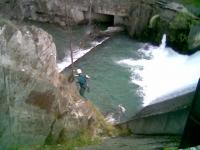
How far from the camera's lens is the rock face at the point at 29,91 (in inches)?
246

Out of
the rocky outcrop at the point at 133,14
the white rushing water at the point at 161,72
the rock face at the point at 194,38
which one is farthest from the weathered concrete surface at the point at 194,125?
the rock face at the point at 194,38

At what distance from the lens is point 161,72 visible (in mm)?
14211

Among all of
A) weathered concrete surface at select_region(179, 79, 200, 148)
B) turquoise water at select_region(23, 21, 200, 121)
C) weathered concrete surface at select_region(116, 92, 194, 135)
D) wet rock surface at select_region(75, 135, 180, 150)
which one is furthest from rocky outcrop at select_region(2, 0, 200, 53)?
weathered concrete surface at select_region(179, 79, 200, 148)

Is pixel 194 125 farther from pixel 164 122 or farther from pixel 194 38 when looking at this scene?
pixel 194 38

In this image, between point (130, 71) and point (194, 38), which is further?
point (194, 38)

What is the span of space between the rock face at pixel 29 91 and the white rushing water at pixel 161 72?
544 cm

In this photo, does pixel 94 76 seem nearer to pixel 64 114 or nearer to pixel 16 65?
pixel 64 114

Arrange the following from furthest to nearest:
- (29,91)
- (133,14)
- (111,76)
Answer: (133,14) → (111,76) → (29,91)

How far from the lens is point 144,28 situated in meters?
16.6

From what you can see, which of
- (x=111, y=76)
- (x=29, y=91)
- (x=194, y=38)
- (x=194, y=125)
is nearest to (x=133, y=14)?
(x=194, y=38)

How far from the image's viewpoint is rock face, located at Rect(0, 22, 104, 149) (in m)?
6.24

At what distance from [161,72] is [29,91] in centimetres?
876

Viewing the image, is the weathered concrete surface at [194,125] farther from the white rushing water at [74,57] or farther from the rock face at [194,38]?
the rock face at [194,38]

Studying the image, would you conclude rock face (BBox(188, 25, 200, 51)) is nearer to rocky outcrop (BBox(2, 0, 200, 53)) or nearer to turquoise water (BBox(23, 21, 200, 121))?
rocky outcrop (BBox(2, 0, 200, 53))
